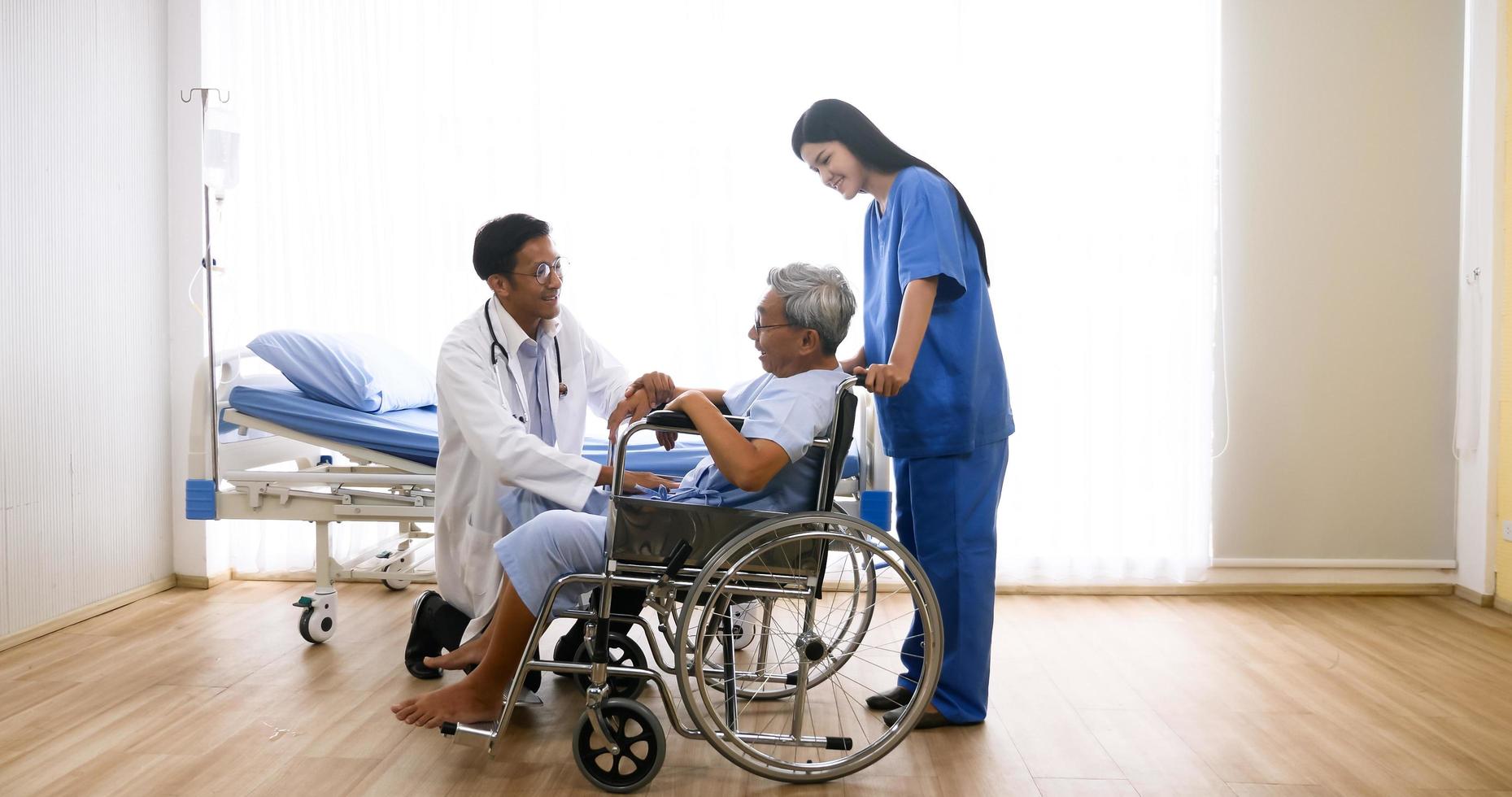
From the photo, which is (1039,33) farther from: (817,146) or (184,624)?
(184,624)

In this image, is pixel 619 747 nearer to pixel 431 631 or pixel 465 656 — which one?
pixel 465 656

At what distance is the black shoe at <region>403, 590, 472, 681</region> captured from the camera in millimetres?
2516

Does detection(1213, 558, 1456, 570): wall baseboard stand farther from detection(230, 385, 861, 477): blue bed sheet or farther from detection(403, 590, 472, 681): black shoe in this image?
detection(403, 590, 472, 681): black shoe

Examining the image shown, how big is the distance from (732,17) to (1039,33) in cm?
99

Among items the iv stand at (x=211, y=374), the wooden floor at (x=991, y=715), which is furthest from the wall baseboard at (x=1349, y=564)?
the iv stand at (x=211, y=374)

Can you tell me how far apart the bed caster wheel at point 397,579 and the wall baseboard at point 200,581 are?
566mm

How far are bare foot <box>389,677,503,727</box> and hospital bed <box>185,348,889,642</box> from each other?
0.63 metres

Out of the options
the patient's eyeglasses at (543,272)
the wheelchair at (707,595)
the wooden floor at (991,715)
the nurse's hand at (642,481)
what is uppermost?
the patient's eyeglasses at (543,272)

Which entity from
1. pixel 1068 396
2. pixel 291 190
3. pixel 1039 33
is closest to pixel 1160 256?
pixel 1068 396

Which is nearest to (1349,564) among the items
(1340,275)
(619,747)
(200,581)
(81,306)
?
(1340,275)

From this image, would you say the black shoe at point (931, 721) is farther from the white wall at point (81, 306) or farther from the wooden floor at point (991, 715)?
the white wall at point (81, 306)

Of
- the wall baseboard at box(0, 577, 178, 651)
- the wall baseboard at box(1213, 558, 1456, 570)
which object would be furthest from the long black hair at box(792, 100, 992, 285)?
the wall baseboard at box(0, 577, 178, 651)

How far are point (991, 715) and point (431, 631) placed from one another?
127cm

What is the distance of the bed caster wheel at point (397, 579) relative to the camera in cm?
291
